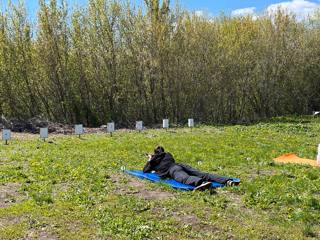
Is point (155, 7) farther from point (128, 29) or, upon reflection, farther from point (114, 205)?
point (114, 205)

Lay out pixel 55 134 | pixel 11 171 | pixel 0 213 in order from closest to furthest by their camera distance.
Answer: pixel 0 213, pixel 11 171, pixel 55 134

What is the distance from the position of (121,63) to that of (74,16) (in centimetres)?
350

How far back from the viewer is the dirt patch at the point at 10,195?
22.1ft

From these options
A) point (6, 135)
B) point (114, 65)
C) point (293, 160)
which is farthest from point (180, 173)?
point (114, 65)

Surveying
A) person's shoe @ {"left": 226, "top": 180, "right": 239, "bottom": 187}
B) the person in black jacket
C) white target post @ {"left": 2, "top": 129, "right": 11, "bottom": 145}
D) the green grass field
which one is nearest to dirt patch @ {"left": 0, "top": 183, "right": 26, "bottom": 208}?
the green grass field

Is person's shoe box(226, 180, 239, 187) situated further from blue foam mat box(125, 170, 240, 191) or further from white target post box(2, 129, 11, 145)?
white target post box(2, 129, 11, 145)

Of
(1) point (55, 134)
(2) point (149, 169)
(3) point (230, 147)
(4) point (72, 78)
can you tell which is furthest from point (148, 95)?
(2) point (149, 169)

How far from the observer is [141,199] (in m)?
6.90

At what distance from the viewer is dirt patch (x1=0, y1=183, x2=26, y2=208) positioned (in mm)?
6734

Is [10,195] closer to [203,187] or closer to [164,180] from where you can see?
[164,180]

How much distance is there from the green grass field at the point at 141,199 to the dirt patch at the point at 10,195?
0.02 meters

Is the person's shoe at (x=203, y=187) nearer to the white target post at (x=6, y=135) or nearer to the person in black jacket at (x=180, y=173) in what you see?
the person in black jacket at (x=180, y=173)

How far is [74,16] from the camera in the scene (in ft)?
77.7

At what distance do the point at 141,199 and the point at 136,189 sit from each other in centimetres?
75
